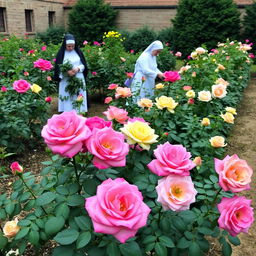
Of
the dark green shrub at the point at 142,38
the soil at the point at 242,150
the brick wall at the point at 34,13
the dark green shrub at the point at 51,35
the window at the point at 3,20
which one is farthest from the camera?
the dark green shrub at the point at 51,35

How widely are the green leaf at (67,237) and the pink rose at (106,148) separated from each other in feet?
0.83

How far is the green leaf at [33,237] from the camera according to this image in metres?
1.13

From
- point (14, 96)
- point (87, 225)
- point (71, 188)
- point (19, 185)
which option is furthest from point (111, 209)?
point (14, 96)

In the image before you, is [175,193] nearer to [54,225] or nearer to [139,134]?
[139,134]

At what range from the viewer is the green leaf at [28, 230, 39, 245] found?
1.13 m

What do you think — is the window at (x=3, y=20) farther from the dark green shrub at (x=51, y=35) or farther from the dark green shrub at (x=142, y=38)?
the dark green shrub at (x=142, y=38)

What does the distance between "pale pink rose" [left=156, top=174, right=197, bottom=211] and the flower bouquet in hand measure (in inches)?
190

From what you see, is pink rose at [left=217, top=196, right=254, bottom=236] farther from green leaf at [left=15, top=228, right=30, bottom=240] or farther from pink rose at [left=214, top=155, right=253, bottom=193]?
green leaf at [left=15, top=228, right=30, bottom=240]

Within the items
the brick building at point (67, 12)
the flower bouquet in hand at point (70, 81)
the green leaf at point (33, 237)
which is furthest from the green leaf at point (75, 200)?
the brick building at point (67, 12)

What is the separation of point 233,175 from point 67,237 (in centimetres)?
65

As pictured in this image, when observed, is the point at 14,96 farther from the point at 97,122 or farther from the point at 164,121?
the point at 97,122

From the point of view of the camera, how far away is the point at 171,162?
1.08m

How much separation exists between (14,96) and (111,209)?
3.45 meters

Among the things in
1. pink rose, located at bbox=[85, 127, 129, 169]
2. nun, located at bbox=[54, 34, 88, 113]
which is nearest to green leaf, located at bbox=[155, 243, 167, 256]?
pink rose, located at bbox=[85, 127, 129, 169]
